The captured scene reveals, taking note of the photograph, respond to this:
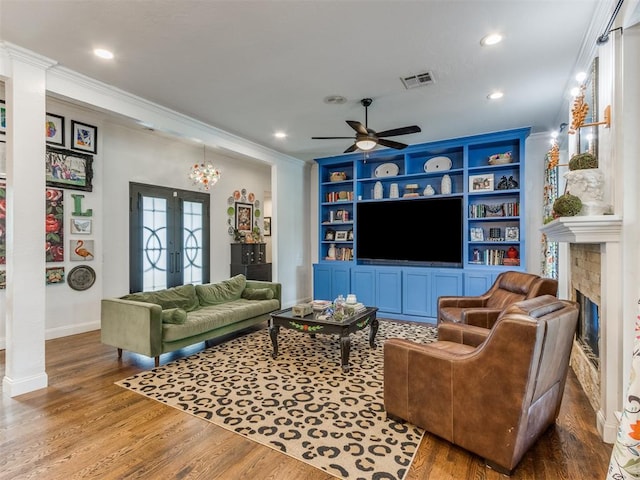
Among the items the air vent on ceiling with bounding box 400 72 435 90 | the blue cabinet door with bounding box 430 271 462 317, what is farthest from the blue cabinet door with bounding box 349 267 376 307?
the air vent on ceiling with bounding box 400 72 435 90


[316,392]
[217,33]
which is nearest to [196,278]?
[316,392]

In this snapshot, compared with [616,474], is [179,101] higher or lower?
higher

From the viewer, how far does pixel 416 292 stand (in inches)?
220

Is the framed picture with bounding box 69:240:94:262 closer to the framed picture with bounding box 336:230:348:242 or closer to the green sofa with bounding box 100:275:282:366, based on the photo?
the green sofa with bounding box 100:275:282:366

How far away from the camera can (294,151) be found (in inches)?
243

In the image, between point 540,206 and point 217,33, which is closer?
point 217,33

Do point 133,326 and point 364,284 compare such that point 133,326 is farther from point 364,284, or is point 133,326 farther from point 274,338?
point 364,284

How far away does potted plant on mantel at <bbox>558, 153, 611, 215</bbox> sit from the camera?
2377mm

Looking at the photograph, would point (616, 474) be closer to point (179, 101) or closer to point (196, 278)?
point (179, 101)

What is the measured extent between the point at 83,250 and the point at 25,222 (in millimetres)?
1990

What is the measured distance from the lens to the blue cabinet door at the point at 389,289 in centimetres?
575

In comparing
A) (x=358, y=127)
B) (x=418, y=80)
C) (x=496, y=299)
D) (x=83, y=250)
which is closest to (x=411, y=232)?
(x=496, y=299)

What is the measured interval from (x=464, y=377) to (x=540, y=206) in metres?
4.13

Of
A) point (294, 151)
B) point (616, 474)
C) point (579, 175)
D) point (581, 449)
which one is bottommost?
point (581, 449)
